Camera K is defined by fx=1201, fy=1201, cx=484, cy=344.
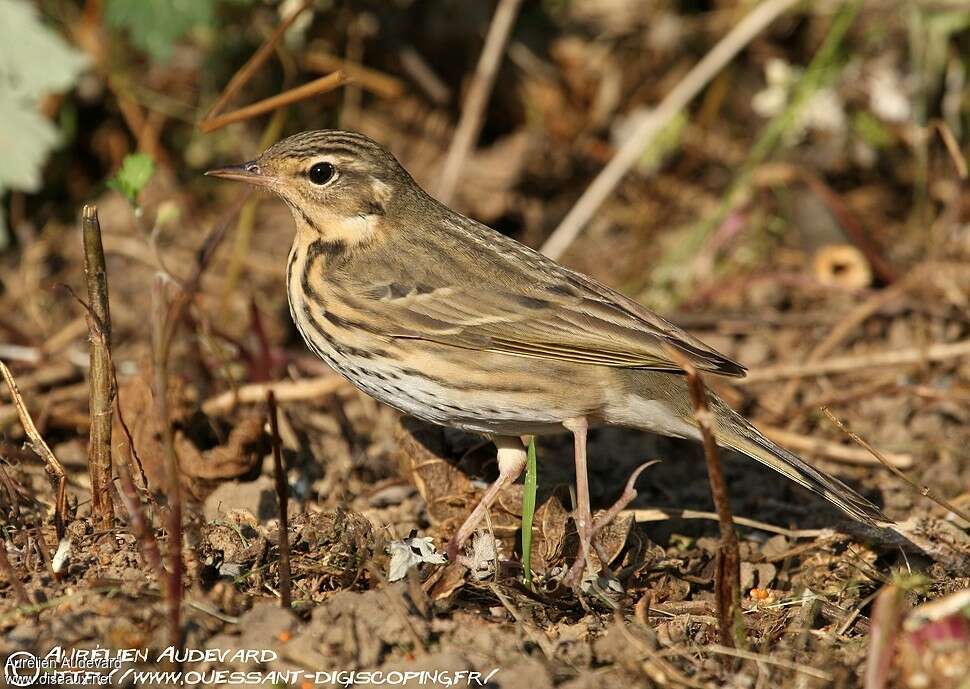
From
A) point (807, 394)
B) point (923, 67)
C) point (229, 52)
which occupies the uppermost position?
point (923, 67)

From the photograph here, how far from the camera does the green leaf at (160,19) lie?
22.0 feet

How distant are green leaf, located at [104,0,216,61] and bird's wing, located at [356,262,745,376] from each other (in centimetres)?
263

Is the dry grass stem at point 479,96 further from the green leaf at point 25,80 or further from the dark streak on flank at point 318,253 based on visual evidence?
the dark streak on flank at point 318,253

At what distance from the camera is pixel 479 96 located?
765 cm

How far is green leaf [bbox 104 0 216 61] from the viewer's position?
6695 mm

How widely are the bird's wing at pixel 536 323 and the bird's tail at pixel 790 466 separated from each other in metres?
0.23

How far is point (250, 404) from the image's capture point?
6113mm

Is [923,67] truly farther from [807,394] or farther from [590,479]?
[590,479]

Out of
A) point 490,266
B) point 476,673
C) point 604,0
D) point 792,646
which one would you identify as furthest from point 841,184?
point 476,673

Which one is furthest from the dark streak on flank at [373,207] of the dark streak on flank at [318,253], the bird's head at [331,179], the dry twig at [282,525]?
the dry twig at [282,525]

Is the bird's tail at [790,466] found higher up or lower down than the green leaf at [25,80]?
lower down

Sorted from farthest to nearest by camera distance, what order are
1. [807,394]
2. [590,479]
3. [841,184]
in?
[841,184] < [807,394] < [590,479]

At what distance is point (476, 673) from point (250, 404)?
109 inches

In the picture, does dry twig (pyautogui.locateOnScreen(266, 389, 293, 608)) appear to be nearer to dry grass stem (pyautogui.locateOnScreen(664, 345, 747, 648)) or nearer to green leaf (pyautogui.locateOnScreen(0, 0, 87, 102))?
dry grass stem (pyautogui.locateOnScreen(664, 345, 747, 648))
